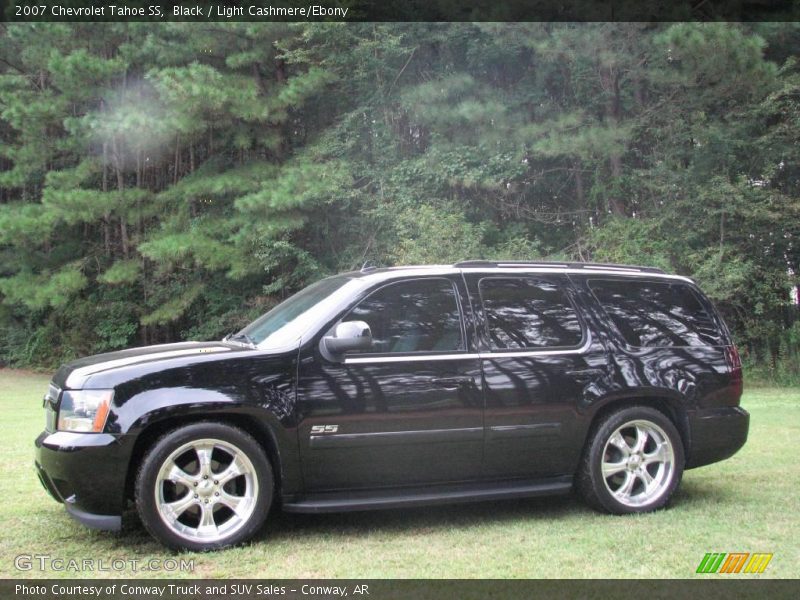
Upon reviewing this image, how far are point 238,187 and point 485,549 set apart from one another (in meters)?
19.3

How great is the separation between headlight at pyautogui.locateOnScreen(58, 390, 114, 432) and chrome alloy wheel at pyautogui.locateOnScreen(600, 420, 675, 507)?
3.41 meters

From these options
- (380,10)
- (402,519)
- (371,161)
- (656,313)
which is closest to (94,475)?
(402,519)

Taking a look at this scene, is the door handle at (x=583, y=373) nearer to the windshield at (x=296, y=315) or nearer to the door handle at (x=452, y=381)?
the door handle at (x=452, y=381)

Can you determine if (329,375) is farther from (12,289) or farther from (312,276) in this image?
(12,289)

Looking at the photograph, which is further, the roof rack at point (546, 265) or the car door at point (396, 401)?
the roof rack at point (546, 265)

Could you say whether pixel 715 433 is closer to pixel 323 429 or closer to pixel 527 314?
pixel 527 314

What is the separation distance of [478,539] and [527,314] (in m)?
1.64

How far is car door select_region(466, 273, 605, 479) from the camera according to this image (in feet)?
17.4

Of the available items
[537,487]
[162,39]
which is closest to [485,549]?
[537,487]

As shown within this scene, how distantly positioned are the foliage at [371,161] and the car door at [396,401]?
14910 mm

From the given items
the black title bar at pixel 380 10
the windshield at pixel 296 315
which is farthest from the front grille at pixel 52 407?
the black title bar at pixel 380 10

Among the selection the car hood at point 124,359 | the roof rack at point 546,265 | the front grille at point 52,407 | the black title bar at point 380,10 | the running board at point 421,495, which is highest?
the black title bar at point 380,10

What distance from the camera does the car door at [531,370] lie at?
532 cm

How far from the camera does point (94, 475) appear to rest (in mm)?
4535
